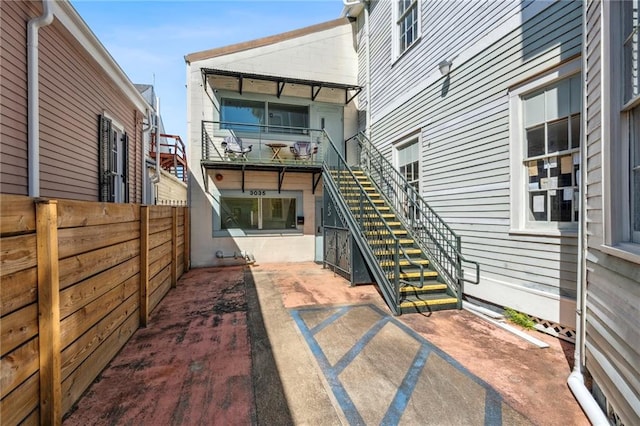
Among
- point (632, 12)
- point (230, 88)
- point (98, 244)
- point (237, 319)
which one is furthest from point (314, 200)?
point (632, 12)

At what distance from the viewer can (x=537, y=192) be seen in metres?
4.08

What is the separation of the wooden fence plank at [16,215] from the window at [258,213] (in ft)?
22.2

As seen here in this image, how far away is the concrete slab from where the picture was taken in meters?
2.35

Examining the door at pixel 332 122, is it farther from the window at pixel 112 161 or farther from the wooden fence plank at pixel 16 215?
the wooden fence plank at pixel 16 215

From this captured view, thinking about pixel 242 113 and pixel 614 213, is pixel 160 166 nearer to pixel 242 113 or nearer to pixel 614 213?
pixel 242 113

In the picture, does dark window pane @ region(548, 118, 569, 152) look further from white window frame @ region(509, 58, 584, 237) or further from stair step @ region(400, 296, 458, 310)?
stair step @ region(400, 296, 458, 310)

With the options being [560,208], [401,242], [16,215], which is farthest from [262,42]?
[16,215]

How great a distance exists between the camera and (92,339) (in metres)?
2.67

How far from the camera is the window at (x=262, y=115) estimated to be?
8.80 meters

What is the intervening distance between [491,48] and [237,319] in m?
5.70

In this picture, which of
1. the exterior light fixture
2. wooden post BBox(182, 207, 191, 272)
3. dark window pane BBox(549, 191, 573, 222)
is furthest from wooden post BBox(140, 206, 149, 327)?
the exterior light fixture

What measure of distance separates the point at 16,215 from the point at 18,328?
68 centimetres

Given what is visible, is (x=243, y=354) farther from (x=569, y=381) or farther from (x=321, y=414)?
(x=569, y=381)

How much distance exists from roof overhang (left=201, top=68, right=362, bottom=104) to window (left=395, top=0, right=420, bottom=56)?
6.69ft
